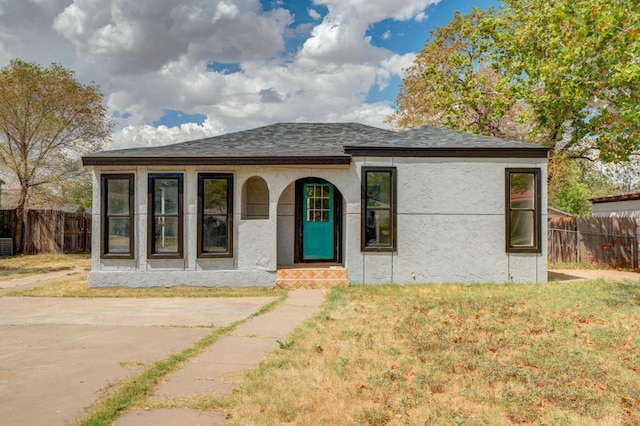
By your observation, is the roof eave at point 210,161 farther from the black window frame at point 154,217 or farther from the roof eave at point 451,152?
the roof eave at point 451,152

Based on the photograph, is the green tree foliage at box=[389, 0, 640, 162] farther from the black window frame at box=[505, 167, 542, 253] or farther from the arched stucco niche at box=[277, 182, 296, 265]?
the arched stucco niche at box=[277, 182, 296, 265]

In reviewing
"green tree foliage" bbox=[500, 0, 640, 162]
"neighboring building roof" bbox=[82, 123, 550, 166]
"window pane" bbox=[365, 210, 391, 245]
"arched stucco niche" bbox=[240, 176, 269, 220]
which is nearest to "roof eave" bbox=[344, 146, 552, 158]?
"neighboring building roof" bbox=[82, 123, 550, 166]

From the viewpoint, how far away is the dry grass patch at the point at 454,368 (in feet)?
11.2

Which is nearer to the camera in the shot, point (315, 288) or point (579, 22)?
point (579, 22)

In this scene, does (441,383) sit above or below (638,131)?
below

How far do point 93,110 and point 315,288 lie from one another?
1661 cm

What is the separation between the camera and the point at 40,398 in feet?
11.8

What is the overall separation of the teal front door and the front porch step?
1633 mm

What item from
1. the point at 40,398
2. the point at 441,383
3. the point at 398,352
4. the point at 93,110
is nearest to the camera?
the point at 40,398

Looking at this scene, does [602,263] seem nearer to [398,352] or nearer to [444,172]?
[444,172]

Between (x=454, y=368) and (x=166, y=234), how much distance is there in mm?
7944

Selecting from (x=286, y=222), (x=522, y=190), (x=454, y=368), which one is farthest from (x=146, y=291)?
(x=522, y=190)

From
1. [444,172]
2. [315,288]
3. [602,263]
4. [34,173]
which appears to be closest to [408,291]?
[315,288]

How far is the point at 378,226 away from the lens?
10516 mm
